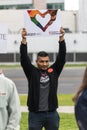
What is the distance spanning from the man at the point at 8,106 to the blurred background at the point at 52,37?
31457 millimetres

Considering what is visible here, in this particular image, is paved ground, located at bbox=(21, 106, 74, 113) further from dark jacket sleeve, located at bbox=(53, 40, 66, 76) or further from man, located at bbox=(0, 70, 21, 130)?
man, located at bbox=(0, 70, 21, 130)

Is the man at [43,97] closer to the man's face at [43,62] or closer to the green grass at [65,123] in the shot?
the man's face at [43,62]

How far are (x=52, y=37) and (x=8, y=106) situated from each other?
1786 inches

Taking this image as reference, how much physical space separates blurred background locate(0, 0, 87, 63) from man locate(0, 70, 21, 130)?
3146 centimetres

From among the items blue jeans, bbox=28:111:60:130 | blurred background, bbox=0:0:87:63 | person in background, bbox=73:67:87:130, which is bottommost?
blurred background, bbox=0:0:87:63

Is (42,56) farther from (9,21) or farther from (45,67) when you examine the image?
(9,21)

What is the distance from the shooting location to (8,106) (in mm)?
5707

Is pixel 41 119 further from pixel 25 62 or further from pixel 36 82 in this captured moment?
pixel 25 62

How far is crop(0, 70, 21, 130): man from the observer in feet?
18.5

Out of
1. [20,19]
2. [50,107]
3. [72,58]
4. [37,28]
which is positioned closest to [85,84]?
[50,107]

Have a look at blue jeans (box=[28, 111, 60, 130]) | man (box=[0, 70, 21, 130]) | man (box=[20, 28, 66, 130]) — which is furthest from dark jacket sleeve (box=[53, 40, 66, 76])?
man (box=[0, 70, 21, 130])

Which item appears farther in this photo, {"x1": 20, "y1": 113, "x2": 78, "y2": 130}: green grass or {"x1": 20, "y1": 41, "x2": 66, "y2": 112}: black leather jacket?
{"x1": 20, "y1": 113, "x2": 78, "y2": 130}: green grass

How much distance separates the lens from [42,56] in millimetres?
7289

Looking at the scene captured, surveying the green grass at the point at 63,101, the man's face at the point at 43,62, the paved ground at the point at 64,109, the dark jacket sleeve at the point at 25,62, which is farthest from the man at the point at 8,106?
the green grass at the point at 63,101
